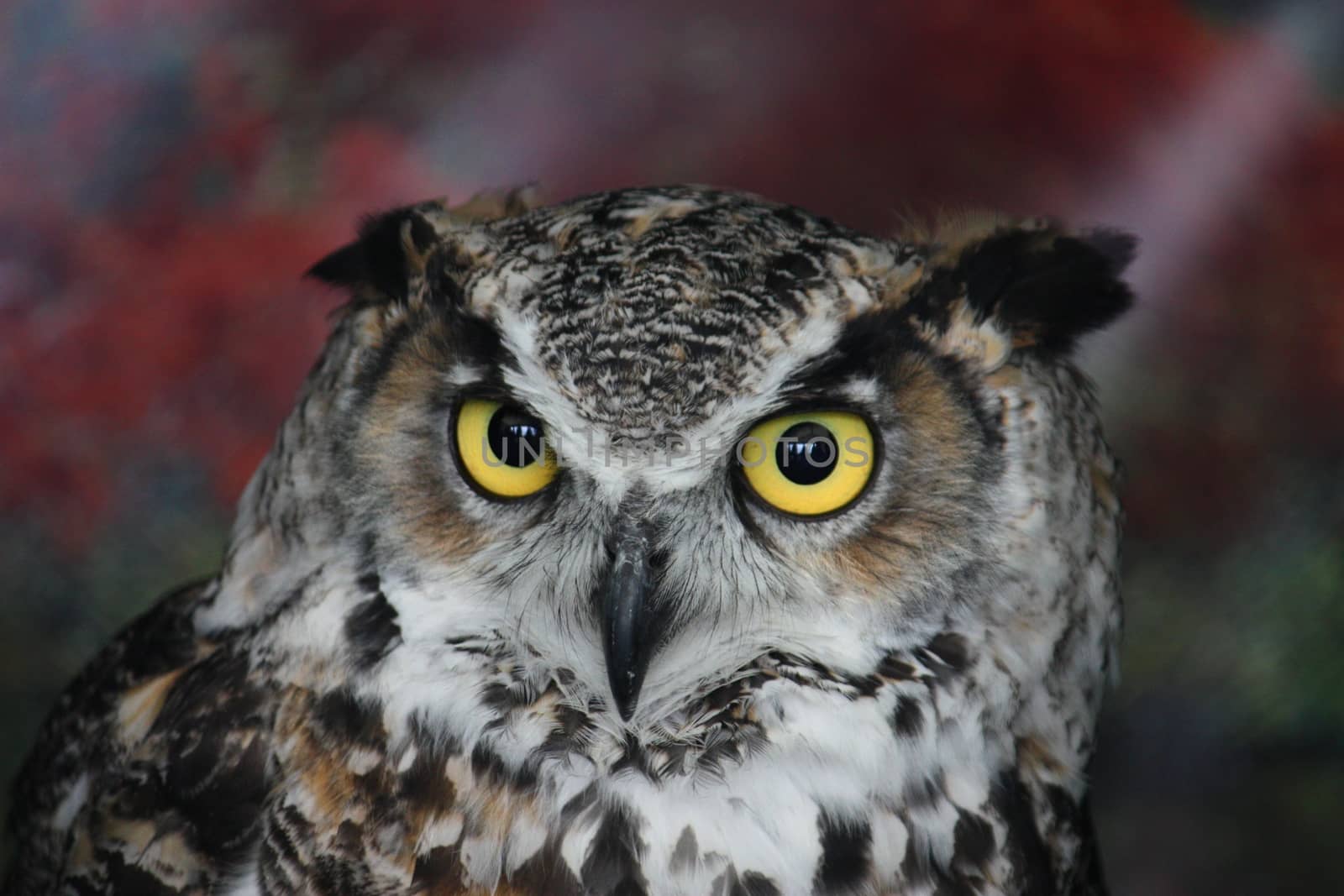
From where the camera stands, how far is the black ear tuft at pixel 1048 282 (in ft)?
3.48

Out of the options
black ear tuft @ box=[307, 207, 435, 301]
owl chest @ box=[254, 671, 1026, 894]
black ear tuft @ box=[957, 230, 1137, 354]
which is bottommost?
owl chest @ box=[254, 671, 1026, 894]

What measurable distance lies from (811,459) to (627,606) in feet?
0.57

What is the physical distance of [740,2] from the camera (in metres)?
1.89

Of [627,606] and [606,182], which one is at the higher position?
[606,182]

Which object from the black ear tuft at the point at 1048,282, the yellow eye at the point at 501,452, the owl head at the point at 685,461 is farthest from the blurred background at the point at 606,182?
the yellow eye at the point at 501,452

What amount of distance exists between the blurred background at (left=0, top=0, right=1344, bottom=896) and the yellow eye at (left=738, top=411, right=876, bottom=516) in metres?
0.89

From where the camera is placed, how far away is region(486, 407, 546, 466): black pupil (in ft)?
3.21

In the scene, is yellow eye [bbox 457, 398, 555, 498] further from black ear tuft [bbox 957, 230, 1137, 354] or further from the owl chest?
black ear tuft [bbox 957, 230, 1137, 354]

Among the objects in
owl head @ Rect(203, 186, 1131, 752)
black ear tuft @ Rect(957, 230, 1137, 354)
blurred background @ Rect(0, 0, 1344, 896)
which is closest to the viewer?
owl head @ Rect(203, 186, 1131, 752)

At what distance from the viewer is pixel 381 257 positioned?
1.10 meters

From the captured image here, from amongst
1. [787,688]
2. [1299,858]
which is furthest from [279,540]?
[1299,858]

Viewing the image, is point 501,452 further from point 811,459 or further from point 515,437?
point 811,459

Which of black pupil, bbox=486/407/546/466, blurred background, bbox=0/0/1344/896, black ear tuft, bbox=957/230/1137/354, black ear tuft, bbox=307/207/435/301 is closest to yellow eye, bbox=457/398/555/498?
black pupil, bbox=486/407/546/466

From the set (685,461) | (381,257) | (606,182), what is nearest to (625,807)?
(685,461)
